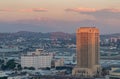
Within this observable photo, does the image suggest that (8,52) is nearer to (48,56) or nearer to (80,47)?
(48,56)

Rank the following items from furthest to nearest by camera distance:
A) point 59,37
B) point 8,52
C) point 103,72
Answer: point 59,37 < point 8,52 < point 103,72

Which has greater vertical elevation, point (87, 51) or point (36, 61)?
point (87, 51)

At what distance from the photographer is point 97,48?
36.9m

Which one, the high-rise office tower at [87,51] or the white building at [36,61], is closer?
the high-rise office tower at [87,51]

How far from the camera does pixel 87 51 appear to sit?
36.2 m

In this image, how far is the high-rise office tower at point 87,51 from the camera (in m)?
35.4

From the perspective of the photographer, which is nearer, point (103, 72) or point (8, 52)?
point (103, 72)

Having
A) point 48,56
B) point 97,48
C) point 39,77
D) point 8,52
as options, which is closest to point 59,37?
point 8,52

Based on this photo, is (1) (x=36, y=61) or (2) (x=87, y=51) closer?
(2) (x=87, y=51)

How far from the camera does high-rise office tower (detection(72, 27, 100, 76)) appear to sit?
35.4 meters

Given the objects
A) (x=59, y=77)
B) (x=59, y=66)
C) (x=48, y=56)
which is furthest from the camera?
(x=48, y=56)

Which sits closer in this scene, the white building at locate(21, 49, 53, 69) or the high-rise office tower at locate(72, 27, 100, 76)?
the high-rise office tower at locate(72, 27, 100, 76)

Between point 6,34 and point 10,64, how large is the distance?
189 ft

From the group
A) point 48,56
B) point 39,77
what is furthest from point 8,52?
point 39,77
